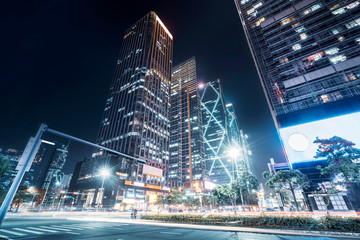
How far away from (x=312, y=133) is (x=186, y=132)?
107004mm

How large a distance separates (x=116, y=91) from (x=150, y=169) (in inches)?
4092

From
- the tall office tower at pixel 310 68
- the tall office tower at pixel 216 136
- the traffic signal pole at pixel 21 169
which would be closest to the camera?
the traffic signal pole at pixel 21 169

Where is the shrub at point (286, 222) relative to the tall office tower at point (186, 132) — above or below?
below

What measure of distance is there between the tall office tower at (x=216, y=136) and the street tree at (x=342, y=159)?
361 feet

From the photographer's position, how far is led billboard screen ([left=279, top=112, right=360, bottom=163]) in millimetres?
30558

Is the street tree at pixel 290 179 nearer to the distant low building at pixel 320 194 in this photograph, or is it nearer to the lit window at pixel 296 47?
the distant low building at pixel 320 194

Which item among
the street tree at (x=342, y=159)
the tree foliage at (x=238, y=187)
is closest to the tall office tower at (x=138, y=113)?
→ the tree foliage at (x=238, y=187)

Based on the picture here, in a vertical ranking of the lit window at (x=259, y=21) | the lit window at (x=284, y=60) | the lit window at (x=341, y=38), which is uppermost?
the lit window at (x=259, y=21)

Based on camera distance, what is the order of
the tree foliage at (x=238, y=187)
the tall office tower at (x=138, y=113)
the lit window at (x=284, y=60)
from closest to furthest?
the tree foliage at (x=238, y=187)
the lit window at (x=284, y=60)
the tall office tower at (x=138, y=113)

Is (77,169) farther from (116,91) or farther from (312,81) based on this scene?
(312,81)

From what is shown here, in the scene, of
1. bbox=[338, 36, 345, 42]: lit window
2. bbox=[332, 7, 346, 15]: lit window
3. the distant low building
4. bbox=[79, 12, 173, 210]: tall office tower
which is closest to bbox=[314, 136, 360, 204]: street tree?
the distant low building

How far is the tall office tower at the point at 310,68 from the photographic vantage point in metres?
33.4

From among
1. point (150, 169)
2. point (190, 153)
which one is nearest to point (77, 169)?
point (190, 153)

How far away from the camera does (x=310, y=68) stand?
42344 millimetres
